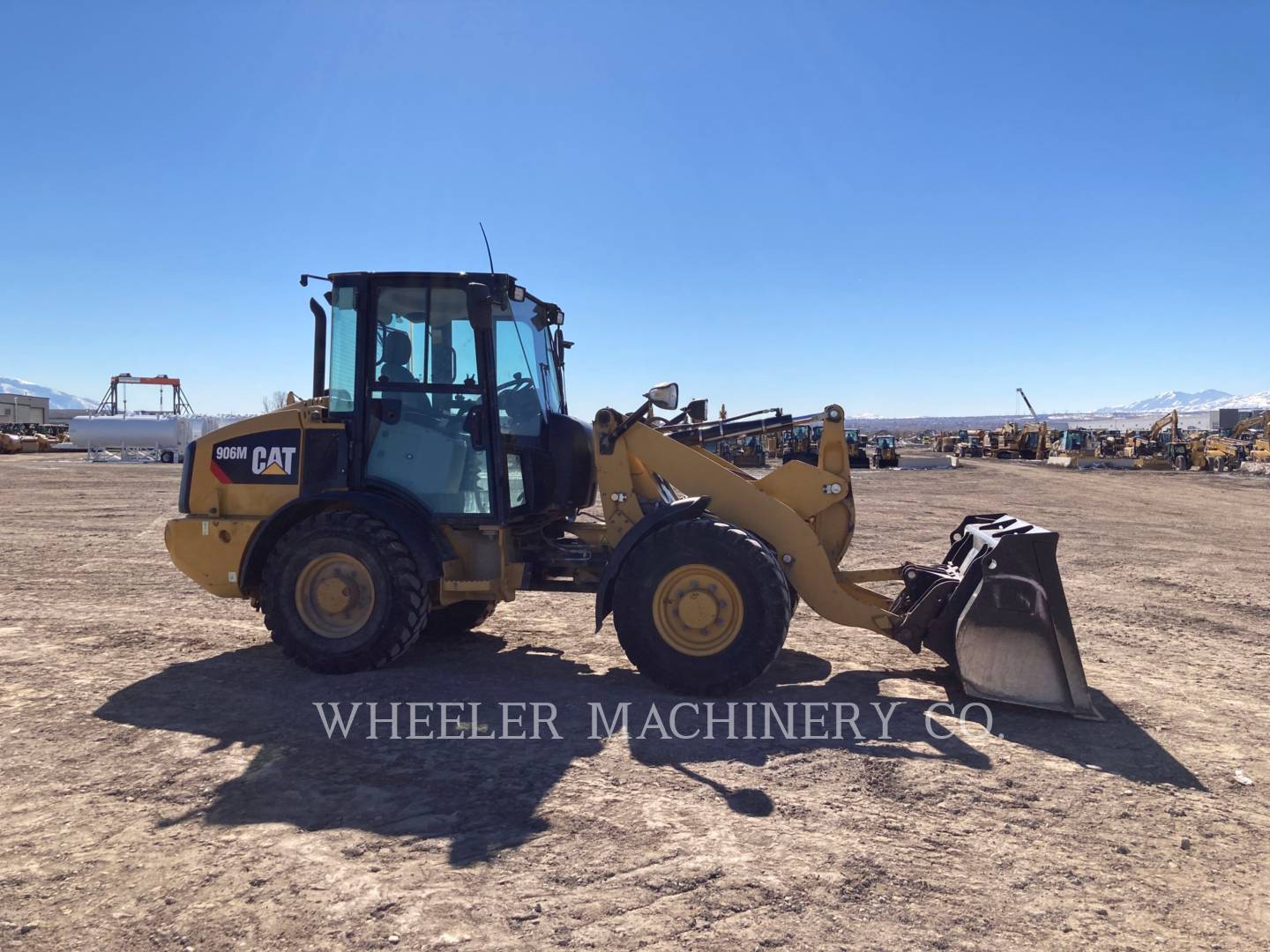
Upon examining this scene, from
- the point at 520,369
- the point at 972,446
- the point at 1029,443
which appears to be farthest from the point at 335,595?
the point at 972,446

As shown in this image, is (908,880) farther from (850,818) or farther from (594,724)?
(594,724)

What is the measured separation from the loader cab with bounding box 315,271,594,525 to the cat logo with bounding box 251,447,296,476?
446mm

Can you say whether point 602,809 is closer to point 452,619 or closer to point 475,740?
point 475,740

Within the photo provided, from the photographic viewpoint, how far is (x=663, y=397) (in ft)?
19.6

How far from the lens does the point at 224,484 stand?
6.31 meters

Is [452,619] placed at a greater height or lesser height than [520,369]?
lesser

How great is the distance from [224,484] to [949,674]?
5172 millimetres

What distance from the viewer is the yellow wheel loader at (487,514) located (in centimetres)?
545

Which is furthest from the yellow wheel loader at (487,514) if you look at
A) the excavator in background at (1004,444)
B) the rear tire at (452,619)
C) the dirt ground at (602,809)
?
the excavator in background at (1004,444)

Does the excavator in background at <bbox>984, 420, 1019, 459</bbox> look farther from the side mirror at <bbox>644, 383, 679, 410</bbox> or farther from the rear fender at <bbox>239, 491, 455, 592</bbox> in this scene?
the rear fender at <bbox>239, 491, 455, 592</bbox>

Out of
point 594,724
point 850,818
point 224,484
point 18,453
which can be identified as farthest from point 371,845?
point 18,453

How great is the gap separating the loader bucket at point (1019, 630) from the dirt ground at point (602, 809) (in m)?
0.19

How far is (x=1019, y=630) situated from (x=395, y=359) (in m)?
4.22

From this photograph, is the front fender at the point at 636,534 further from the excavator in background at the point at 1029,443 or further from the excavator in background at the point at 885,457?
the excavator in background at the point at 1029,443
